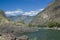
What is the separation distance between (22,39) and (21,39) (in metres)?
0.38

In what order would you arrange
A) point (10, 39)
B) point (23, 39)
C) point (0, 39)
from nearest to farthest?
point (0, 39) → point (10, 39) → point (23, 39)

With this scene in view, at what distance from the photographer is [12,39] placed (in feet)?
209

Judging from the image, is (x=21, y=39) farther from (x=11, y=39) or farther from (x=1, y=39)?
(x=1, y=39)

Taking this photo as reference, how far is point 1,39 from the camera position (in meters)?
57.6

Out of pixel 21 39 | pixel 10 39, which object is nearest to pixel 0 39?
pixel 10 39

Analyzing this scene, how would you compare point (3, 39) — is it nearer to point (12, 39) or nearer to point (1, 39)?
point (1, 39)

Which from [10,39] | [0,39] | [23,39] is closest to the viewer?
[0,39]

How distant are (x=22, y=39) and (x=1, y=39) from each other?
429 inches

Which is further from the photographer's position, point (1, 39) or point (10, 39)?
point (10, 39)

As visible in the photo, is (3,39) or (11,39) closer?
(3,39)

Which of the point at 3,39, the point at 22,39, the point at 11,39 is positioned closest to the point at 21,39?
the point at 22,39

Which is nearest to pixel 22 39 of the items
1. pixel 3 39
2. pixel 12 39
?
pixel 12 39

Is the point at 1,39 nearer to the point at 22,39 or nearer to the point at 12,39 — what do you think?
the point at 12,39

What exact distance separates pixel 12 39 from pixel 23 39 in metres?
5.08
